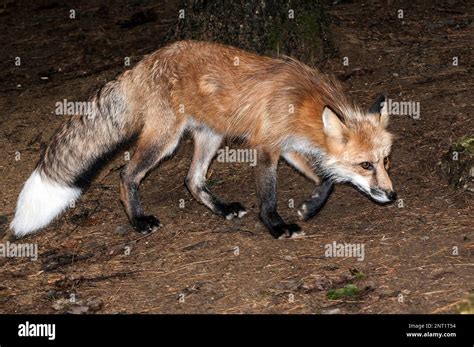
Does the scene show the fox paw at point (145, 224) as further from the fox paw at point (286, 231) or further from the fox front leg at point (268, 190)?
the fox paw at point (286, 231)

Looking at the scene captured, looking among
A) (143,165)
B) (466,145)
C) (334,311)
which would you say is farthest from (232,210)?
Result: (466,145)

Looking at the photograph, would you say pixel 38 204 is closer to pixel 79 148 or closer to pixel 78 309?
pixel 79 148

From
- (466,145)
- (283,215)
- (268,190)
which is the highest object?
(466,145)

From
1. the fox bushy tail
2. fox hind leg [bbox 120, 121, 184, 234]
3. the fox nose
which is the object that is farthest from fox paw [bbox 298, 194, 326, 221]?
the fox bushy tail

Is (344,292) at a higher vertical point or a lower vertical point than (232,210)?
lower

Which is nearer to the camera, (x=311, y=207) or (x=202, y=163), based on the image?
(x=311, y=207)

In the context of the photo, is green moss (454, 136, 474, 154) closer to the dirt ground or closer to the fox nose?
the dirt ground

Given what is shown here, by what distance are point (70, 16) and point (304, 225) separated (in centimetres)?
712

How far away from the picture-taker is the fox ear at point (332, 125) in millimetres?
6184

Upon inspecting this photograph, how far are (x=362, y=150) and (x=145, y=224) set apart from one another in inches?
81.9

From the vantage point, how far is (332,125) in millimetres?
6293

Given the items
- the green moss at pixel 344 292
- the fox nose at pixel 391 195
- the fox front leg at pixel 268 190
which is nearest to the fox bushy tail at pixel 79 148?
the fox front leg at pixel 268 190

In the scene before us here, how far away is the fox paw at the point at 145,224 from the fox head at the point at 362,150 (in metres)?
1.69

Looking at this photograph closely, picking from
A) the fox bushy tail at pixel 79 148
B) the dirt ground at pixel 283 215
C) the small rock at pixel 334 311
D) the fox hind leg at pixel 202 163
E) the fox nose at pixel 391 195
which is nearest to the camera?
the small rock at pixel 334 311
